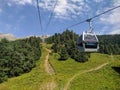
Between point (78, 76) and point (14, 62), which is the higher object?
point (14, 62)

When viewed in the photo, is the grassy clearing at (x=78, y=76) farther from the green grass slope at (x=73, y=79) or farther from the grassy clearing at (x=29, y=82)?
the grassy clearing at (x=29, y=82)

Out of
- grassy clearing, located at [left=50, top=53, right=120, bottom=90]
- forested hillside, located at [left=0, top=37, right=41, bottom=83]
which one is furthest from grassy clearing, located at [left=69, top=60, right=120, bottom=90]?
forested hillside, located at [left=0, top=37, right=41, bottom=83]

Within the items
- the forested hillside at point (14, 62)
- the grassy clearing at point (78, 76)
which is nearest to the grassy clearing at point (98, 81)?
the grassy clearing at point (78, 76)

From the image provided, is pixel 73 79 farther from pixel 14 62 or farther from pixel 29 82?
pixel 14 62

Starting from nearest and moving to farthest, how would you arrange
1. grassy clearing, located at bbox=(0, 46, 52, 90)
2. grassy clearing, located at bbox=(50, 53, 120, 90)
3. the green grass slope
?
1. the green grass slope
2. grassy clearing, located at bbox=(50, 53, 120, 90)
3. grassy clearing, located at bbox=(0, 46, 52, 90)

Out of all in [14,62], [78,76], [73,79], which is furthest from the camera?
[14,62]

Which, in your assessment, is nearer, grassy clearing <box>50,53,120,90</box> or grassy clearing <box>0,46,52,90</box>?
grassy clearing <box>50,53,120,90</box>

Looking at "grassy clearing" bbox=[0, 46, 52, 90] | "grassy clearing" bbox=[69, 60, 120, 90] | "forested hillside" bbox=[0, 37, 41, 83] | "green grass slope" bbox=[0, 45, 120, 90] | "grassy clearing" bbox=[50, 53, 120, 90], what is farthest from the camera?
"forested hillside" bbox=[0, 37, 41, 83]

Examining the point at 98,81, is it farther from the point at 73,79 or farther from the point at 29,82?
the point at 29,82

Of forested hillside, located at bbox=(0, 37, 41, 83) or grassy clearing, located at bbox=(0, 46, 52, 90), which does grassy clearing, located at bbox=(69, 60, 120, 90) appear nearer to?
grassy clearing, located at bbox=(0, 46, 52, 90)

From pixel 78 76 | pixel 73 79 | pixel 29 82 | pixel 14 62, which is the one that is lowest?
pixel 29 82

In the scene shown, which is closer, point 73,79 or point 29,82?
Answer: point 29,82

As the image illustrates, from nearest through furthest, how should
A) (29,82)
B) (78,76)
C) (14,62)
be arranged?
(29,82)
(78,76)
(14,62)

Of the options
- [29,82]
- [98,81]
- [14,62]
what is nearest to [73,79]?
[98,81]
